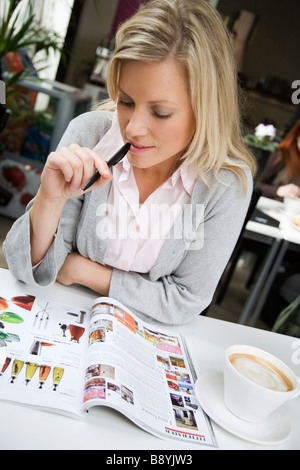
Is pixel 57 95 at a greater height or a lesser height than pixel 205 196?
greater

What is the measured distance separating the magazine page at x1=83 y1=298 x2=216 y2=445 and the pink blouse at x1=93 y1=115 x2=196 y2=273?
0.61 ft

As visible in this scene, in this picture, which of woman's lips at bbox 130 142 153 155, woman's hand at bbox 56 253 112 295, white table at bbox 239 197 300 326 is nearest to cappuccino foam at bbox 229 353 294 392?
woman's hand at bbox 56 253 112 295

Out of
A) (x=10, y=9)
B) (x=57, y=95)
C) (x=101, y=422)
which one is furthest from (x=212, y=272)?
(x=57, y=95)

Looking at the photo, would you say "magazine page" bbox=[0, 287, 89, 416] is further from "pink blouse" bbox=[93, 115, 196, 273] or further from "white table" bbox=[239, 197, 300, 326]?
"white table" bbox=[239, 197, 300, 326]

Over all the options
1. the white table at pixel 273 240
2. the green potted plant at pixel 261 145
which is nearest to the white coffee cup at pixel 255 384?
the white table at pixel 273 240

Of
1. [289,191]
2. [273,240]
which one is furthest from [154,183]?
[289,191]

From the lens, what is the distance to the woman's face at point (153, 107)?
918 millimetres

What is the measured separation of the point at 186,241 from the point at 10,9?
2.03 m

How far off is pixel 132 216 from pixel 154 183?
113 mm

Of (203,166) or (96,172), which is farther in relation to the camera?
(203,166)

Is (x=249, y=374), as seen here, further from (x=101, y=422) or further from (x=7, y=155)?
(x=7, y=155)

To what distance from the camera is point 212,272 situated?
1.07m

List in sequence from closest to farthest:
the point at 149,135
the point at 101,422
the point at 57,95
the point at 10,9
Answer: the point at 101,422
the point at 149,135
the point at 10,9
the point at 57,95
